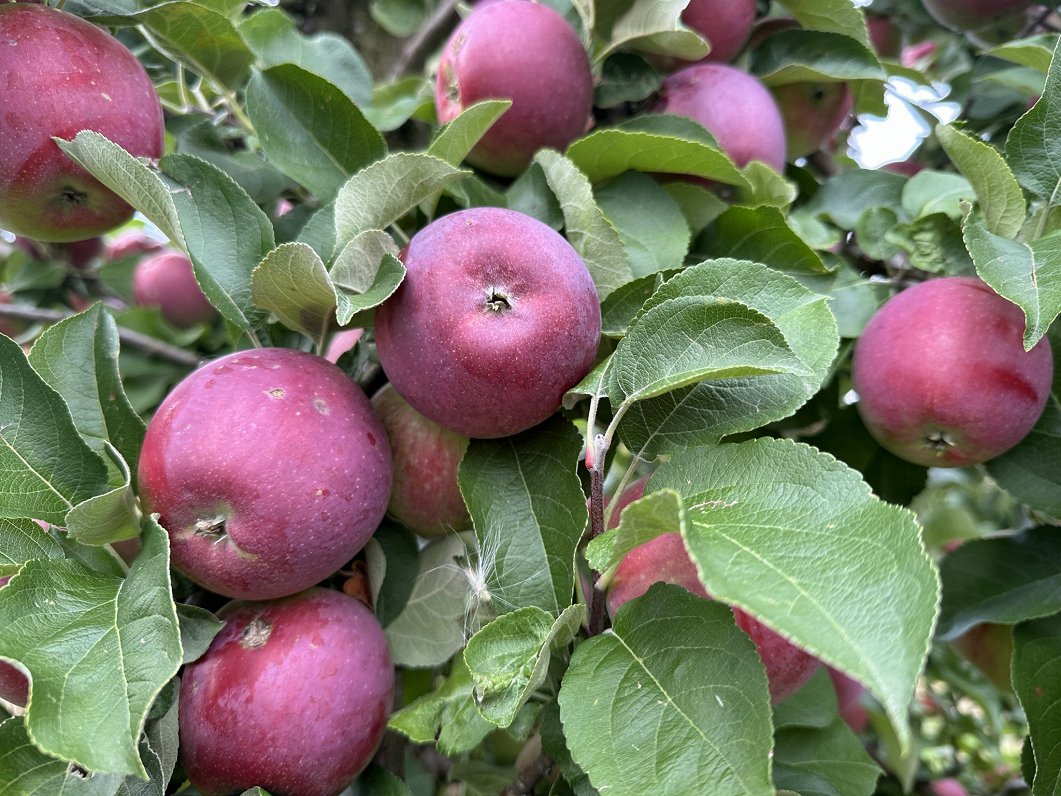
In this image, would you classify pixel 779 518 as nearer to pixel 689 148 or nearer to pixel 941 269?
pixel 689 148

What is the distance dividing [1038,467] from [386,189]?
87 cm

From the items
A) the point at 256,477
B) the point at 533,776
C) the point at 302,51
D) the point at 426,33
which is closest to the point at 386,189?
the point at 256,477

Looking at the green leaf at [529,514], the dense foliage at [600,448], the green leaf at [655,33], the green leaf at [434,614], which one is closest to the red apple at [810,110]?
the dense foliage at [600,448]

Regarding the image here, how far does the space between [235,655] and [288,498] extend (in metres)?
0.17

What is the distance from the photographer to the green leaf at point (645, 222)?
99cm

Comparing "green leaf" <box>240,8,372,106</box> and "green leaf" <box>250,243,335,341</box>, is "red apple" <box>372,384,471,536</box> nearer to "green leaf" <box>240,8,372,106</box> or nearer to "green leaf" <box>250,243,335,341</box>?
"green leaf" <box>250,243,335,341</box>

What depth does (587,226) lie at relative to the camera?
93cm

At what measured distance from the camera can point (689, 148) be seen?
3.19 feet

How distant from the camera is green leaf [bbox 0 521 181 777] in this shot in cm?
63

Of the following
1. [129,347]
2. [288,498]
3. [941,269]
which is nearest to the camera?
[288,498]

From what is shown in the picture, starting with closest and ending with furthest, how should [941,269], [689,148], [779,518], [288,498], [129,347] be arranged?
[779,518], [288,498], [689,148], [941,269], [129,347]

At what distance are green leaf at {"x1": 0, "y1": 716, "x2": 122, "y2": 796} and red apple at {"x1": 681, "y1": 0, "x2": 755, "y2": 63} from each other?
1.17 metres

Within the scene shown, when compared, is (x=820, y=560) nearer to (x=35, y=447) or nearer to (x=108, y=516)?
(x=108, y=516)

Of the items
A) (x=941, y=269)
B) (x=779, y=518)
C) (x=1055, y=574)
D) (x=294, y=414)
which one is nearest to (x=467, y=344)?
(x=294, y=414)
